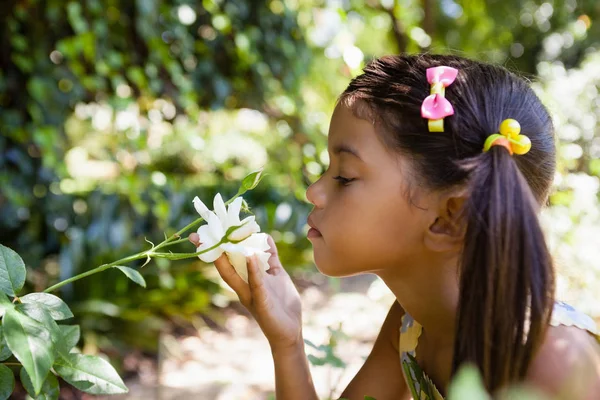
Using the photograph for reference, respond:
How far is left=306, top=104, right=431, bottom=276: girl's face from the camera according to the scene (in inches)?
41.4

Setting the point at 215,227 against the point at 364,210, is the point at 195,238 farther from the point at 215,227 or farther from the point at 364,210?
the point at 364,210

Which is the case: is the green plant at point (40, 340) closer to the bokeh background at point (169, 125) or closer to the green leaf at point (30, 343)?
the green leaf at point (30, 343)

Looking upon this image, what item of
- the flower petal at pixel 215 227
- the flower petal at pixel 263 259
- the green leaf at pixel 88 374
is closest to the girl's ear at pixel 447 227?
the flower petal at pixel 263 259

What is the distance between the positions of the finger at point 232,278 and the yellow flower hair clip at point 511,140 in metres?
0.45

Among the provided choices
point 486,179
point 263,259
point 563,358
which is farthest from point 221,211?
point 563,358

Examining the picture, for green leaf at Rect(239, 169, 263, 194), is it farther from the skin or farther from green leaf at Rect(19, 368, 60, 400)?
green leaf at Rect(19, 368, 60, 400)

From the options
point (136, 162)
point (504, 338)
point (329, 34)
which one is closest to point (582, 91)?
point (329, 34)

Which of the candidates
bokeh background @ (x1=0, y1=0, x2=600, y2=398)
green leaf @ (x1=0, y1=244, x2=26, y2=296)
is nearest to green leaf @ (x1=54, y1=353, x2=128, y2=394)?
green leaf @ (x1=0, y1=244, x2=26, y2=296)

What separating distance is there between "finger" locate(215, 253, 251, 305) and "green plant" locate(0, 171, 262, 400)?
19 cm

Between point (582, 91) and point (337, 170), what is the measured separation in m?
2.72

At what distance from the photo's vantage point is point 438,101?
1.01 meters

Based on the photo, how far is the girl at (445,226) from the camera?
850 millimetres

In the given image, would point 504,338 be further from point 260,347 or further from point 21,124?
point 260,347

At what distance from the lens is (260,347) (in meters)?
3.47
